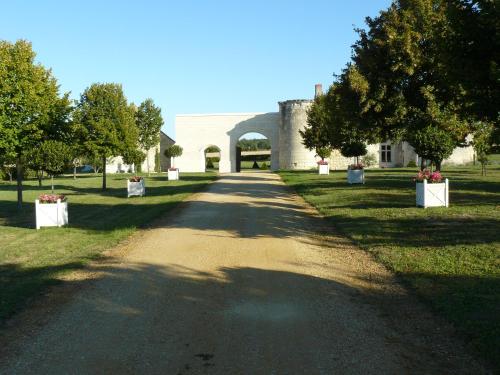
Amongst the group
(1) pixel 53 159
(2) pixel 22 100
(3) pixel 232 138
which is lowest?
(1) pixel 53 159

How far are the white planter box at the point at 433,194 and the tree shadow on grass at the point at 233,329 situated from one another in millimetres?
7974

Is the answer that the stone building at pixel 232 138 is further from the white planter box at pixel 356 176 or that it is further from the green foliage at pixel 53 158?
the white planter box at pixel 356 176

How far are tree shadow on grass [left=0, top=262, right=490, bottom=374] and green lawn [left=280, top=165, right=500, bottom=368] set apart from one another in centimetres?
39

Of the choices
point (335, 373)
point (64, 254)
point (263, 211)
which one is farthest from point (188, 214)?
point (335, 373)

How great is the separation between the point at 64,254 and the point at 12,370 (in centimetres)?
562

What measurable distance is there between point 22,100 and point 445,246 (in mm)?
14125

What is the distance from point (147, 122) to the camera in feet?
159

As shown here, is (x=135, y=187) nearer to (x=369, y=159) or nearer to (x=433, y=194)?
(x=433, y=194)

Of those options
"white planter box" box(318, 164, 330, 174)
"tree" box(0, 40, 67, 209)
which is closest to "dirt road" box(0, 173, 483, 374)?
"tree" box(0, 40, 67, 209)

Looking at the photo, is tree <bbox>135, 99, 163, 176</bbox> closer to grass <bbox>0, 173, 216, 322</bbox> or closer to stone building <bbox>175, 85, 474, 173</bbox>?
stone building <bbox>175, 85, 474, 173</bbox>

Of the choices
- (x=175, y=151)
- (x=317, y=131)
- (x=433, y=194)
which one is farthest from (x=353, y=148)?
(x=175, y=151)

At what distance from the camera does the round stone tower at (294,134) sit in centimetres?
4916

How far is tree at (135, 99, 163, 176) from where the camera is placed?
48406mm

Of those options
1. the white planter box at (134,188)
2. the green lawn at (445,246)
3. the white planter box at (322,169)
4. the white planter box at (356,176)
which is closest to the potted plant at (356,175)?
the white planter box at (356,176)
